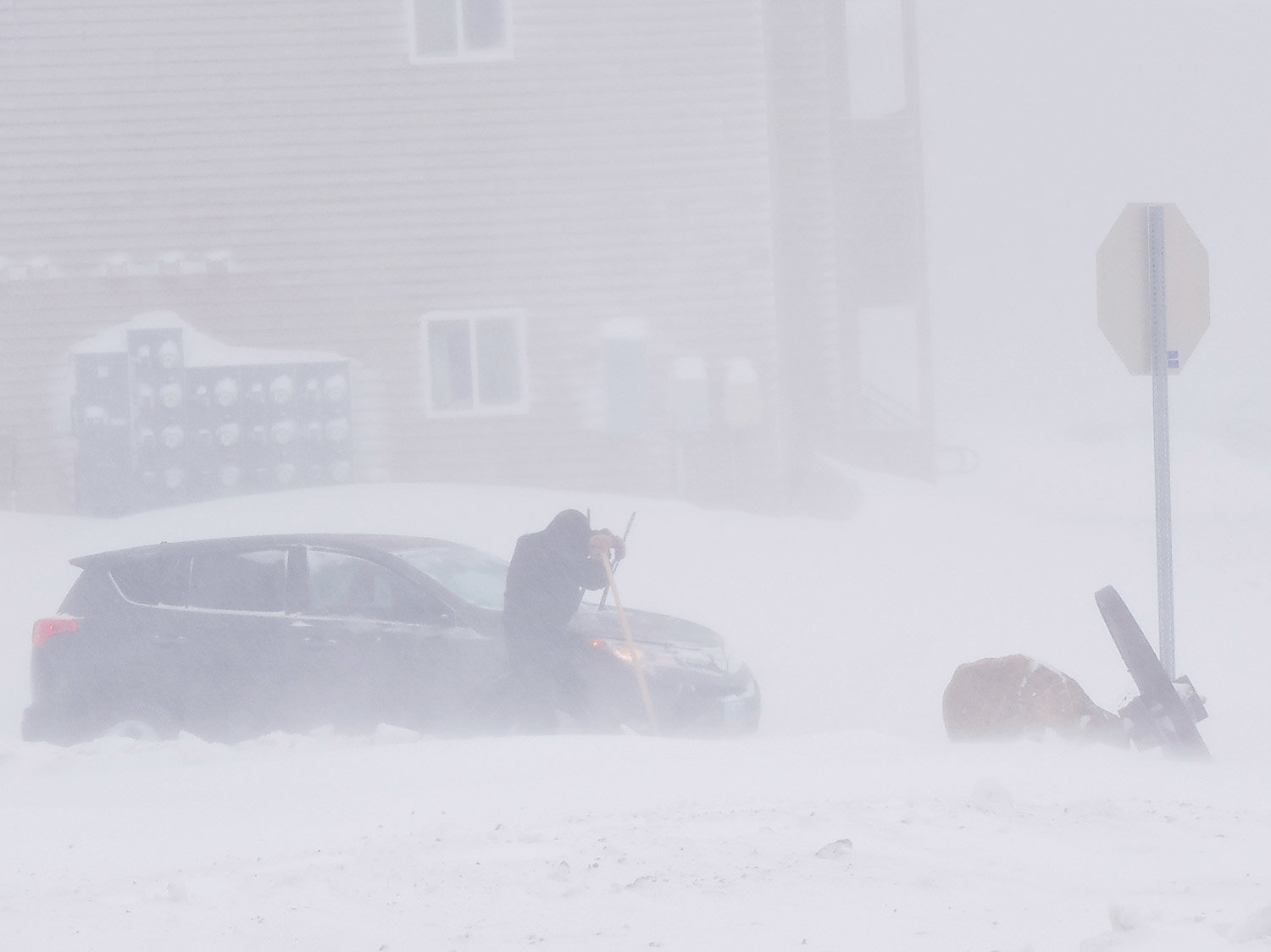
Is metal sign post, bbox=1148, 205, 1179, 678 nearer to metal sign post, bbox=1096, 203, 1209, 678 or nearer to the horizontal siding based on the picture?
metal sign post, bbox=1096, 203, 1209, 678

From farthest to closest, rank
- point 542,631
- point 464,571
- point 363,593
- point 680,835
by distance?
1. point 464,571
2. point 363,593
3. point 542,631
4. point 680,835

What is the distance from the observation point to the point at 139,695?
844 centimetres

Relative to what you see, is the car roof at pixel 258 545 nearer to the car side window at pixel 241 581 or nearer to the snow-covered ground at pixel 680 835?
the car side window at pixel 241 581

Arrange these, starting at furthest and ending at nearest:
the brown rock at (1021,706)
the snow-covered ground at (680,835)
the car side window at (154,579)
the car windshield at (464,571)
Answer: the car side window at (154,579) → the car windshield at (464,571) → the brown rock at (1021,706) → the snow-covered ground at (680,835)

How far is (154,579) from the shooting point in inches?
344

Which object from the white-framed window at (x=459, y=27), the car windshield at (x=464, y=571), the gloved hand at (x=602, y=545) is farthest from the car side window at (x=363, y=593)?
the white-framed window at (x=459, y=27)

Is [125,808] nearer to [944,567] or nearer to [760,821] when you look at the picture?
[760,821]

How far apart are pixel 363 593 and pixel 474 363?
9405 mm

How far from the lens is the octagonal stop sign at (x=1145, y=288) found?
7.25 metres

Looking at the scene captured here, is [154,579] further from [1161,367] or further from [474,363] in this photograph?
[474,363]

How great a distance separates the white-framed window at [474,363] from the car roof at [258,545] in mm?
8785

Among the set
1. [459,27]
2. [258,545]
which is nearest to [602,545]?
[258,545]

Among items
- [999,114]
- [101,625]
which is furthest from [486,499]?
[999,114]

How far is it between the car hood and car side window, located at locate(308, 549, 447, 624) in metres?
0.82
